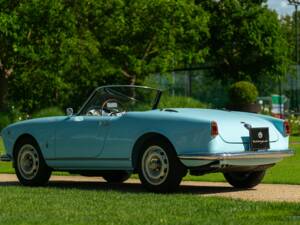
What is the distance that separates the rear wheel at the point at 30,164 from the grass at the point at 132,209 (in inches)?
62.5

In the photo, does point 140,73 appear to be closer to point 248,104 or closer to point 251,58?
point 248,104

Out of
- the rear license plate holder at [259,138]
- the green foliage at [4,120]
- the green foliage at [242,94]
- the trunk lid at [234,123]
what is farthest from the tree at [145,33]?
the rear license plate holder at [259,138]

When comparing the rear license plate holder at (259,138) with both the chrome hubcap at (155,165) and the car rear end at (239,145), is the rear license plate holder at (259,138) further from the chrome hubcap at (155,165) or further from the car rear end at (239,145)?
the chrome hubcap at (155,165)

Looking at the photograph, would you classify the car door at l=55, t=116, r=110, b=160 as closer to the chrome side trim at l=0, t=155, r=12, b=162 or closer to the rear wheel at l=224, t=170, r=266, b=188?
the chrome side trim at l=0, t=155, r=12, b=162

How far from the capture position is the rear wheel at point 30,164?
1238cm

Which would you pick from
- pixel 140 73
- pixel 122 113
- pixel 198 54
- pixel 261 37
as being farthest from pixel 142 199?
pixel 261 37

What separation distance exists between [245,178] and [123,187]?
176 centimetres

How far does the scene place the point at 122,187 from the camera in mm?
12055

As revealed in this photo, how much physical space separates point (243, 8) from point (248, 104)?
69.2ft

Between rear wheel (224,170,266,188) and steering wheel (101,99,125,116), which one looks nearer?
rear wheel (224,170,266,188)

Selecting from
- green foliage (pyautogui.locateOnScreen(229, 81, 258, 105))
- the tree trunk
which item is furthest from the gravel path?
green foliage (pyautogui.locateOnScreen(229, 81, 258, 105))

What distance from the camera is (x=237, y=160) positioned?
34.4ft

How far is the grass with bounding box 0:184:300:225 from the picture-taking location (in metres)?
7.79

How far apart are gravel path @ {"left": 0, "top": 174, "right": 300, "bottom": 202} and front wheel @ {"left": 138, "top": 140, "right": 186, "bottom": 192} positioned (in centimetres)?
47
